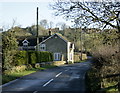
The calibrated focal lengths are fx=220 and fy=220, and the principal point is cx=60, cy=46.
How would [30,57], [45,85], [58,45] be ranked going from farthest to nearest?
[58,45]
[30,57]
[45,85]

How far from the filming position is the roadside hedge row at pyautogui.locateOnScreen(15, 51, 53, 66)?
2899cm

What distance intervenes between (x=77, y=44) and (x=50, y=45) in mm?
28044

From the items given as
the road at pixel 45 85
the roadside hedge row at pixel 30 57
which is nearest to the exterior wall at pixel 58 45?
the roadside hedge row at pixel 30 57

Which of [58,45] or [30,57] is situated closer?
[30,57]

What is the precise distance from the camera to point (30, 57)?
35.1 metres

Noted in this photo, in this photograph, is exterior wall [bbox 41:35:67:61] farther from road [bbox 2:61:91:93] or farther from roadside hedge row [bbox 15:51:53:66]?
road [bbox 2:61:91:93]

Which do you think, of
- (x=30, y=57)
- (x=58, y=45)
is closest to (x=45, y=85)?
(x=30, y=57)

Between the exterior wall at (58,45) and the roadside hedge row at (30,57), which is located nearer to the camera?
the roadside hedge row at (30,57)

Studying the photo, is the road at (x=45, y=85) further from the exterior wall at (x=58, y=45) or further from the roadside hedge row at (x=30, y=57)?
the exterior wall at (x=58, y=45)

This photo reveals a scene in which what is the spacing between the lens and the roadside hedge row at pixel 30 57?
29.0m

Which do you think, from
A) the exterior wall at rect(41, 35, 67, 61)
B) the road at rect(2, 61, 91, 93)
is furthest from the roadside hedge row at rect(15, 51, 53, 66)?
the exterior wall at rect(41, 35, 67, 61)

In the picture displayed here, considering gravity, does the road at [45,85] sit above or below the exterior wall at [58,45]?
below

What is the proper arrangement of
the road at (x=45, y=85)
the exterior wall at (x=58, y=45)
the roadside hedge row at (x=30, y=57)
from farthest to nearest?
the exterior wall at (x=58, y=45)
the roadside hedge row at (x=30, y=57)
the road at (x=45, y=85)

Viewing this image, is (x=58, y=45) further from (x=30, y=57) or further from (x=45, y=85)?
(x=45, y=85)
